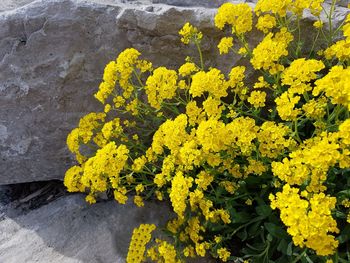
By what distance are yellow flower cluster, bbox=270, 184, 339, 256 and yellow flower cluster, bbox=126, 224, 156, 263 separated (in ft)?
3.01

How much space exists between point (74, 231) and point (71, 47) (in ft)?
3.87

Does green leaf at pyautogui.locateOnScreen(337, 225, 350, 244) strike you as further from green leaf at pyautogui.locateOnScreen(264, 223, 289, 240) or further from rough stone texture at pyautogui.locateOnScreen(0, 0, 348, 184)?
rough stone texture at pyautogui.locateOnScreen(0, 0, 348, 184)

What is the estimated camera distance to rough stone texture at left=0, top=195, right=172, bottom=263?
9.55ft

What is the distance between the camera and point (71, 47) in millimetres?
2998

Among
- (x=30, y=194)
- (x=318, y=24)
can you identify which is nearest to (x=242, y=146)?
(x=318, y=24)

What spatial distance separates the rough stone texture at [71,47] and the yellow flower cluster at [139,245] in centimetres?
94

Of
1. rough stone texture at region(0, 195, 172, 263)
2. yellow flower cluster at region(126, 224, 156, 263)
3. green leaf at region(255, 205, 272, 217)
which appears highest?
Answer: green leaf at region(255, 205, 272, 217)

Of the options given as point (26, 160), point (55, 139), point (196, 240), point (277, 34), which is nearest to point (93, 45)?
point (55, 139)

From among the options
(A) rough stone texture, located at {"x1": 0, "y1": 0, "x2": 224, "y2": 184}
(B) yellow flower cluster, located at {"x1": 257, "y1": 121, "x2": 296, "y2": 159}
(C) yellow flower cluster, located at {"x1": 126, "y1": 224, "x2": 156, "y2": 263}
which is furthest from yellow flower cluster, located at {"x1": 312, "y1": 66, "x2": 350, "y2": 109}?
(C) yellow flower cluster, located at {"x1": 126, "y1": 224, "x2": 156, "y2": 263}

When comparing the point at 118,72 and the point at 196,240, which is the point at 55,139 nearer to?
the point at 118,72

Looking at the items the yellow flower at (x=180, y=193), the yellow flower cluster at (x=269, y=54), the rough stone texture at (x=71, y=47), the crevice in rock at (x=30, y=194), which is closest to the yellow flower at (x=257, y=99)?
the yellow flower cluster at (x=269, y=54)

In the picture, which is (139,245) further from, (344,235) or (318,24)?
(318,24)

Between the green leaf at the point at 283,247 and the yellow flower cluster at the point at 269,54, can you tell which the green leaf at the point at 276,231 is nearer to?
the green leaf at the point at 283,247

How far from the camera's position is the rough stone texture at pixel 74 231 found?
9.55 feet
